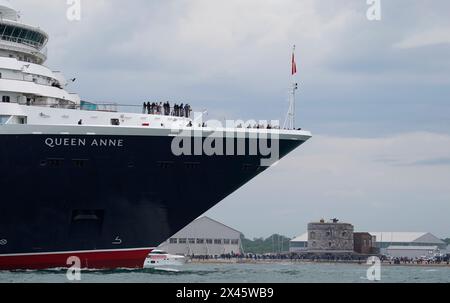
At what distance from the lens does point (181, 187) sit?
50219 millimetres

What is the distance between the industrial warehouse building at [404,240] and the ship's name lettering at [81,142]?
12713 centimetres

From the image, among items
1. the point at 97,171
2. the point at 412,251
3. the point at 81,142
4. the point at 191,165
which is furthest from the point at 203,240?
the point at 81,142

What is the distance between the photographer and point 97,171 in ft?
157

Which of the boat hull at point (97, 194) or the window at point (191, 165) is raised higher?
the window at point (191, 165)

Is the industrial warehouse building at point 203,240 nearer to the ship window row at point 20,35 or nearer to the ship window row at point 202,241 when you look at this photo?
the ship window row at point 202,241

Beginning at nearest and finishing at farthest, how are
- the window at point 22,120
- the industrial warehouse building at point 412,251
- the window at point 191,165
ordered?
the window at point 22,120, the window at point 191,165, the industrial warehouse building at point 412,251

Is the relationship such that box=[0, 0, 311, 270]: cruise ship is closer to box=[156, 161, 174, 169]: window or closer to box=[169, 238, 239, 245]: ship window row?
box=[156, 161, 174, 169]: window

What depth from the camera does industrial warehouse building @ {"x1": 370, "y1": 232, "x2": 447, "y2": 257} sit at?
172675mm

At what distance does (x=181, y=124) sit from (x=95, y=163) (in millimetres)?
5254

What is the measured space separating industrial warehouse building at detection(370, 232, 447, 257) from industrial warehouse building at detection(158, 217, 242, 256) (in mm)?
32740

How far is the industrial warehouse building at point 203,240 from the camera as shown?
147m

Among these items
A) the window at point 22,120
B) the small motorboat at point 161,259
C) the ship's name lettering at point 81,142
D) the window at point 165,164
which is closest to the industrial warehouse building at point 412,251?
the small motorboat at point 161,259

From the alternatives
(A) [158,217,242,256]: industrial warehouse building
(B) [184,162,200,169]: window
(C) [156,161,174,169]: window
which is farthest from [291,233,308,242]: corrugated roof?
(C) [156,161,174,169]: window
